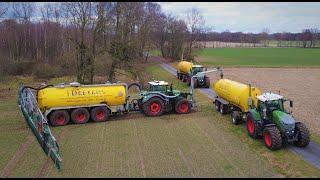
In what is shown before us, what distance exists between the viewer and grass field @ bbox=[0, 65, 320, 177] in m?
14.7

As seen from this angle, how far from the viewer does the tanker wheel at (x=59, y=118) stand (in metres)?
22.8

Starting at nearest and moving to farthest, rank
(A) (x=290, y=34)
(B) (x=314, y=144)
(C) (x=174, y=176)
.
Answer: (C) (x=174, y=176) → (B) (x=314, y=144) → (A) (x=290, y=34)

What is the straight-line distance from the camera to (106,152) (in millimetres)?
17328

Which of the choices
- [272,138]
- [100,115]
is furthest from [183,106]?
[272,138]

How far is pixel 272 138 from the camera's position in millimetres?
16859

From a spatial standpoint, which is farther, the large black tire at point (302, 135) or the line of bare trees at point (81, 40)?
the line of bare trees at point (81, 40)

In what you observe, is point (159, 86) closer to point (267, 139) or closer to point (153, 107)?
point (153, 107)

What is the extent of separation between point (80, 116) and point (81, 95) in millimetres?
1261

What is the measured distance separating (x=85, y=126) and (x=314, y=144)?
1232 cm

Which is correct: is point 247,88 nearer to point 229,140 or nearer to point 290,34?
point 229,140

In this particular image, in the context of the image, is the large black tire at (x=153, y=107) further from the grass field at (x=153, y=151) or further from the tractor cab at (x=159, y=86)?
the tractor cab at (x=159, y=86)

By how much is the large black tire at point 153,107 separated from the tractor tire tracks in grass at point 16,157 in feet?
24.2

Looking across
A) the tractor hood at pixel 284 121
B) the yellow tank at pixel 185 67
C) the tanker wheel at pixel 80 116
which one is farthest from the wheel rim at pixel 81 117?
the yellow tank at pixel 185 67

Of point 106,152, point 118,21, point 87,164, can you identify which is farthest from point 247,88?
point 118,21
